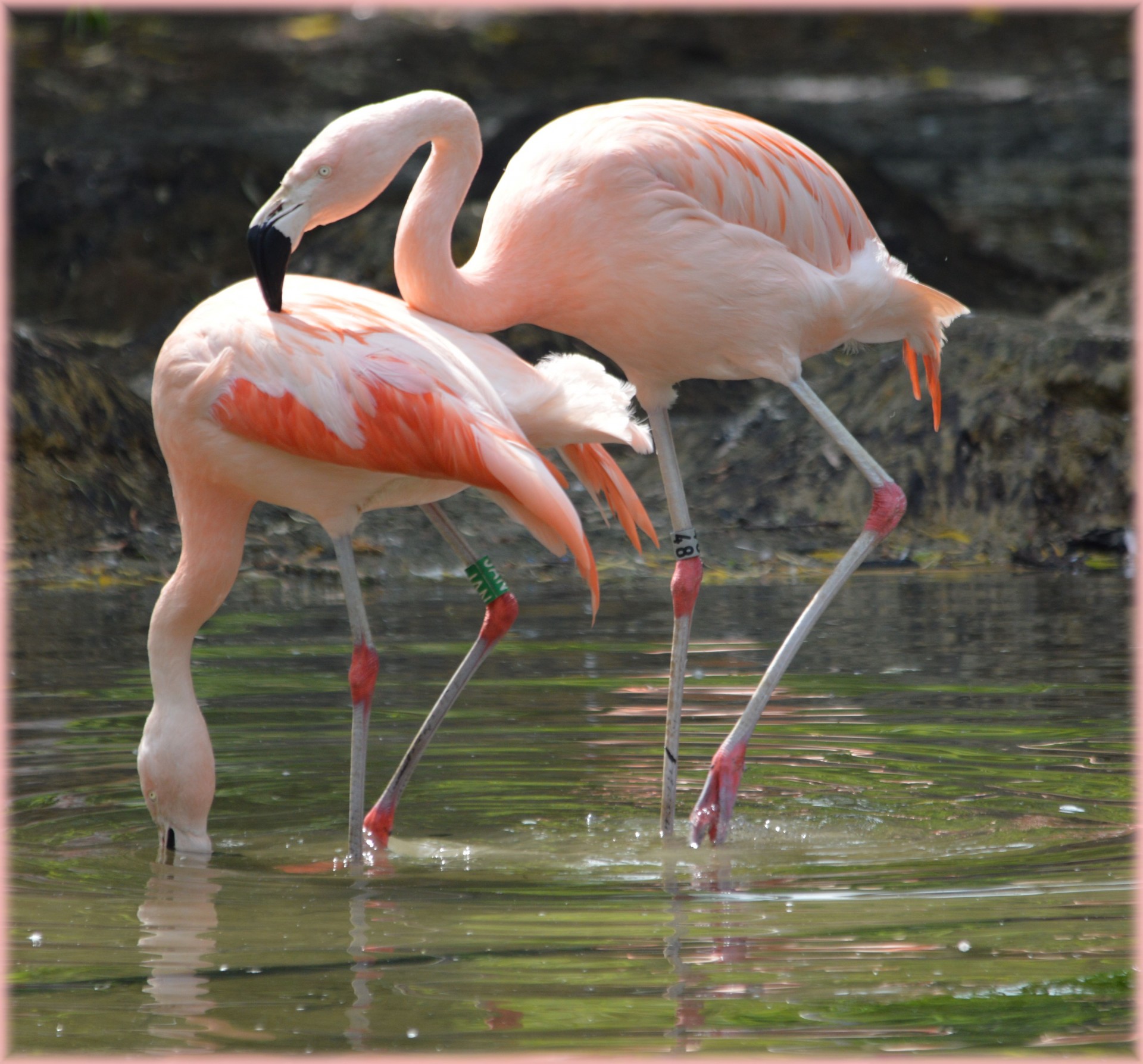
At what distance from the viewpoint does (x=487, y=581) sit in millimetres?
4520

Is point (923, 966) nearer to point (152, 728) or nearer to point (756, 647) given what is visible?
point (152, 728)

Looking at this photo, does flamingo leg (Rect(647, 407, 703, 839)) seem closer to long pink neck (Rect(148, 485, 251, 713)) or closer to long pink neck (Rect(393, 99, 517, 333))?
long pink neck (Rect(393, 99, 517, 333))

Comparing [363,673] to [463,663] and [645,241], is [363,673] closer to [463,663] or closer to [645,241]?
[463,663]

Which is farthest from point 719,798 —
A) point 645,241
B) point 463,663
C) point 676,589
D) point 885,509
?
point 645,241

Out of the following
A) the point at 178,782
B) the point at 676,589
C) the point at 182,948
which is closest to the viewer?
the point at 182,948

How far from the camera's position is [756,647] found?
638cm

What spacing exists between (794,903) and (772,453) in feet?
20.6

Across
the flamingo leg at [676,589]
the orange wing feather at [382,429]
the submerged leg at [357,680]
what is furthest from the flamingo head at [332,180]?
the flamingo leg at [676,589]

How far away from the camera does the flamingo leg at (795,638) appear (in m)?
4.18

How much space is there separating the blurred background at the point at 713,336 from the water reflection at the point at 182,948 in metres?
4.81

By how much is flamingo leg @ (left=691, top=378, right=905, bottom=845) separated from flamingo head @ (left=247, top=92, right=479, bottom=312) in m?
1.16

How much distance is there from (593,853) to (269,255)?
1.56 meters

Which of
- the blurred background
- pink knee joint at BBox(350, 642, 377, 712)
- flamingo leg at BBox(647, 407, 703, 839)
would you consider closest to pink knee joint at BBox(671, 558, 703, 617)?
flamingo leg at BBox(647, 407, 703, 839)

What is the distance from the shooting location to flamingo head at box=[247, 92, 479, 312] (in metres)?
3.90
